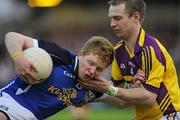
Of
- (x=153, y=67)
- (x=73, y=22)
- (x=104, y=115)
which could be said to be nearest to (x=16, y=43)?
(x=153, y=67)

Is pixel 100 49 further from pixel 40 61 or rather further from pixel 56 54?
pixel 40 61

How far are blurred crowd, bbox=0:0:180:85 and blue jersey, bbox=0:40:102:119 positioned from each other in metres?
15.3

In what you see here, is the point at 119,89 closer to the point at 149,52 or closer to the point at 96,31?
the point at 149,52

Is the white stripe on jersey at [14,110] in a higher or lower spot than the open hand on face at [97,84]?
lower

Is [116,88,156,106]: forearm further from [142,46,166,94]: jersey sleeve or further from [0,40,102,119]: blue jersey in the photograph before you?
[0,40,102,119]: blue jersey

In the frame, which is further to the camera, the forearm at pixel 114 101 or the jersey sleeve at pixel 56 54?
the forearm at pixel 114 101

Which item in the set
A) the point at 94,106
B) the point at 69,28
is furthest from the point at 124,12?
the point at 69,28

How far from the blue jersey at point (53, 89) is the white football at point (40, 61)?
13cm

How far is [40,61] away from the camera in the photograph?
704 cm

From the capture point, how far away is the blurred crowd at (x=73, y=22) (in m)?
24.2

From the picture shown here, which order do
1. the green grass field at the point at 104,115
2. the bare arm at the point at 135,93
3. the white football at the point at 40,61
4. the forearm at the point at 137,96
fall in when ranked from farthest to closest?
the green grass field at the point at 104,115, the forearm at the point at 137,96, the bare arm at the point at 135,93, the white football at the point at 40,61

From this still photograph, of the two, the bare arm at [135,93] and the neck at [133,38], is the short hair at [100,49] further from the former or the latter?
the neck at [133,38]

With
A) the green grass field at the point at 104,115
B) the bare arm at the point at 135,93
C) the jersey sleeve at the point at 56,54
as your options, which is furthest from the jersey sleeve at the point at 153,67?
the green grass field at the point at 104,115

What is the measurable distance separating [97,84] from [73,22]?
19294 mm
